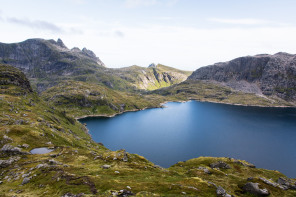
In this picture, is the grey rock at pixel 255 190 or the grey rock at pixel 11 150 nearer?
the grey rock at pixel 255 190

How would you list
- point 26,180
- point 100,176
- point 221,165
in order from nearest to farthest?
point 26,180 < point 100,176 < point 221,165

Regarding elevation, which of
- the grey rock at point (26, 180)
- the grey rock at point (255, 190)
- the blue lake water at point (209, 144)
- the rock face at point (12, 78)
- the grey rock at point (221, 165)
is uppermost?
the rock face at point (12, 78)

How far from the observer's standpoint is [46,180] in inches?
1690

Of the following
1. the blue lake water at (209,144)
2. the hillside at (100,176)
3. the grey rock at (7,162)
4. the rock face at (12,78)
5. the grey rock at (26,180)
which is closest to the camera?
the hillside at (100,176)

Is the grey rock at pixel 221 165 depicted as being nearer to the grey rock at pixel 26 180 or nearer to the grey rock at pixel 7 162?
the grey rock at pixel 26 180

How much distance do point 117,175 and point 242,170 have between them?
5524 cm

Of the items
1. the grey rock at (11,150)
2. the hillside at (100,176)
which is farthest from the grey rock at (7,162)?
the grey rock at (11,150)

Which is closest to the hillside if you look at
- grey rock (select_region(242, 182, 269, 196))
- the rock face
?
grey rock (select_region(242, 182, 269, 196))

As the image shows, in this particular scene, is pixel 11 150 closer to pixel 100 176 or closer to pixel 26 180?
pixel 26 180

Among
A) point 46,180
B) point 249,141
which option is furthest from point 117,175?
point 249,141

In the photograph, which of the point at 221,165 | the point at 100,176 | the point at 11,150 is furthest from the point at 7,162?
the point at 221,165

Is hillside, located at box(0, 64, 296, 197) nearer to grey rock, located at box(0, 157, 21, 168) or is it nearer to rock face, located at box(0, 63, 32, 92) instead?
grey rock, located at box(0, 157, 21, 168)

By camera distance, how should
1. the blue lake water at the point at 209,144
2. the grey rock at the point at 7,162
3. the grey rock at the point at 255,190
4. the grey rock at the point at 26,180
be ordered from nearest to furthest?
the grey rock at the point at 255,190
the grey rock at the point at 26,180
the grey rock at the point at 7,162
the blue lake water at the point at 209,144

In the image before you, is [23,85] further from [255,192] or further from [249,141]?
[249,141]
